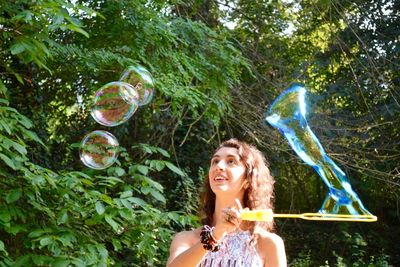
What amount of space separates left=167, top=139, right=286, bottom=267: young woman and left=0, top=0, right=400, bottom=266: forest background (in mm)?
1235

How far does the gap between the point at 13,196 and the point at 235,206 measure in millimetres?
1641

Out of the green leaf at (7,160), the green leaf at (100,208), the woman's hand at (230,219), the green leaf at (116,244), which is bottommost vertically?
the green leaf at (116,244)

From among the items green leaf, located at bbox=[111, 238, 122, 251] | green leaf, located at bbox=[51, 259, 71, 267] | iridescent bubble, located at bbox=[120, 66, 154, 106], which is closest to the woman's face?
green leaf, located at bbox=[51, 259, 71, 267]

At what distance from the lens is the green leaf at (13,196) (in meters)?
3.23

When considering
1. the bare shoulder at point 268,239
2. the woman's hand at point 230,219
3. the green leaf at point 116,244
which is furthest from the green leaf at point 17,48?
the woman's hand at point 230,219

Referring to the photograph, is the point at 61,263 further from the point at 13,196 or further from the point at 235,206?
the point at 235,206

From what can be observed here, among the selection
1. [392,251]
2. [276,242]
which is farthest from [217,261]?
[392,251]

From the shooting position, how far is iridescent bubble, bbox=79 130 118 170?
332 centimetres

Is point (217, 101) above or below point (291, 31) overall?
below

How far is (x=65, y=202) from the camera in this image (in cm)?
354

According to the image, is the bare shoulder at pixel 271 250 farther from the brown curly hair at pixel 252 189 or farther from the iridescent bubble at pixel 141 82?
the iridescent bubble at pixel 141 82

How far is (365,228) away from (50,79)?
4.74m

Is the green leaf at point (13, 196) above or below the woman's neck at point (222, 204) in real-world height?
below

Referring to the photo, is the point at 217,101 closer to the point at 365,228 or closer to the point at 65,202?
the point at 65,202
